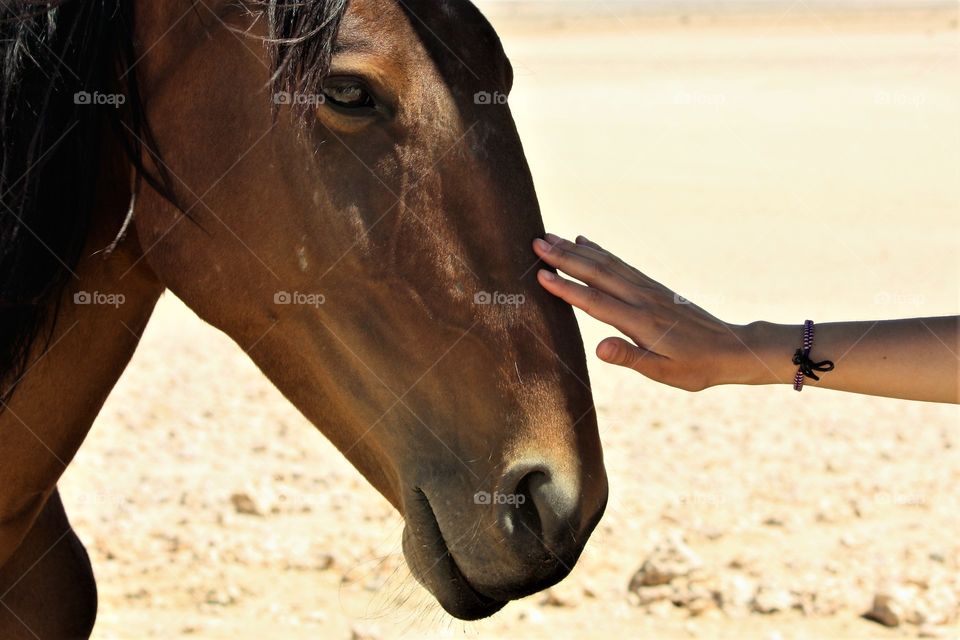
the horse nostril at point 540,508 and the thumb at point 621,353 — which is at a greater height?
the thumb at point 621,353

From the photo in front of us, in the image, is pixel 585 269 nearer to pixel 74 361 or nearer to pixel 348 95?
pixel 348 95

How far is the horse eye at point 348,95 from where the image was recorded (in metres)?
1.97

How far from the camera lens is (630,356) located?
7.27 ft

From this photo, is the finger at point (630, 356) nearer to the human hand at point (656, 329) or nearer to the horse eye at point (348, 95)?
the human hand at point (656, 329)

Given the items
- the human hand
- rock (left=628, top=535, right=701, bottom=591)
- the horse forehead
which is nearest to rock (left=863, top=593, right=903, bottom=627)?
rock (left=628, top=535, right=701, bottom=591)

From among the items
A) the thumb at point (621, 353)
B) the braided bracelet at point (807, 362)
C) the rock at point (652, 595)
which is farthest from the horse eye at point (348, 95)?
the rock at point (652, 595)

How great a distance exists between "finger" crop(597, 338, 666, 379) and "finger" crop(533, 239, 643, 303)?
→ 10cm

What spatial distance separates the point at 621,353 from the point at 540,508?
431mm

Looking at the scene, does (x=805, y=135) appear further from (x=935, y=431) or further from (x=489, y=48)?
(x=489, y=48)

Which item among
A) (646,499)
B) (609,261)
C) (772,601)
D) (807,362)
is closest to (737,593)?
(772,601)

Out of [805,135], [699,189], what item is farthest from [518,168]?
[805,135]

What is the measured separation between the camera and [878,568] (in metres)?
4.70

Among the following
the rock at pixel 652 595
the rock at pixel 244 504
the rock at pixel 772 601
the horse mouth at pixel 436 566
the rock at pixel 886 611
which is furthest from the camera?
the rock at pixel 244 504

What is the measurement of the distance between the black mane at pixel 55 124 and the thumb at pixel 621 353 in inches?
32.4
